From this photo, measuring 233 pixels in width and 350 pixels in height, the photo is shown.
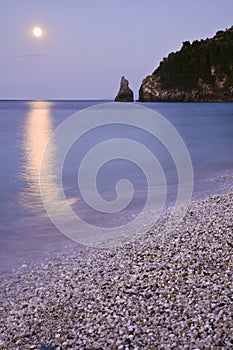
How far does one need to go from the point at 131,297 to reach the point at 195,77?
172 m

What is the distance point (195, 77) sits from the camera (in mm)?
168375

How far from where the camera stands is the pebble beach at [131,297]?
14.5 feet

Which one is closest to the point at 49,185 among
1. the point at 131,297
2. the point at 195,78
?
the point at 131,297

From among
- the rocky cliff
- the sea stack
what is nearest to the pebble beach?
the rocky cliff

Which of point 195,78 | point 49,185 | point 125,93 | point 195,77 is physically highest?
point 195,77

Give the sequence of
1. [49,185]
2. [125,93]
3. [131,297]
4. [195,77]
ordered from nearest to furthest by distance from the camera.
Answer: [131,297]
[49,185]
[195,77]
[125,93]

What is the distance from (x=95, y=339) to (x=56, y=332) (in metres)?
0.53

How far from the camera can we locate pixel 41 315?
5.13 m

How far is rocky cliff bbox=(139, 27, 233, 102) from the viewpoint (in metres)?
163

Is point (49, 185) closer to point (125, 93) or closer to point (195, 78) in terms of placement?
point (195, 78)

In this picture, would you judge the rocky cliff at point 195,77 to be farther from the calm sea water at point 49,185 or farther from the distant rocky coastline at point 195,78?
the calm sea water at point 49,185

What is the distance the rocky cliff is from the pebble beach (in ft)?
529

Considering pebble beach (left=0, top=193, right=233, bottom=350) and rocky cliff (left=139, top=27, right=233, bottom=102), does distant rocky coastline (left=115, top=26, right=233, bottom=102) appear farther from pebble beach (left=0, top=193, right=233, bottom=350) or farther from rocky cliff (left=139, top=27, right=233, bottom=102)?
pebble beach (left=0, top=193, right=233, bottom=350)

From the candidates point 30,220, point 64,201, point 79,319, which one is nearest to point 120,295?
point 79,319
